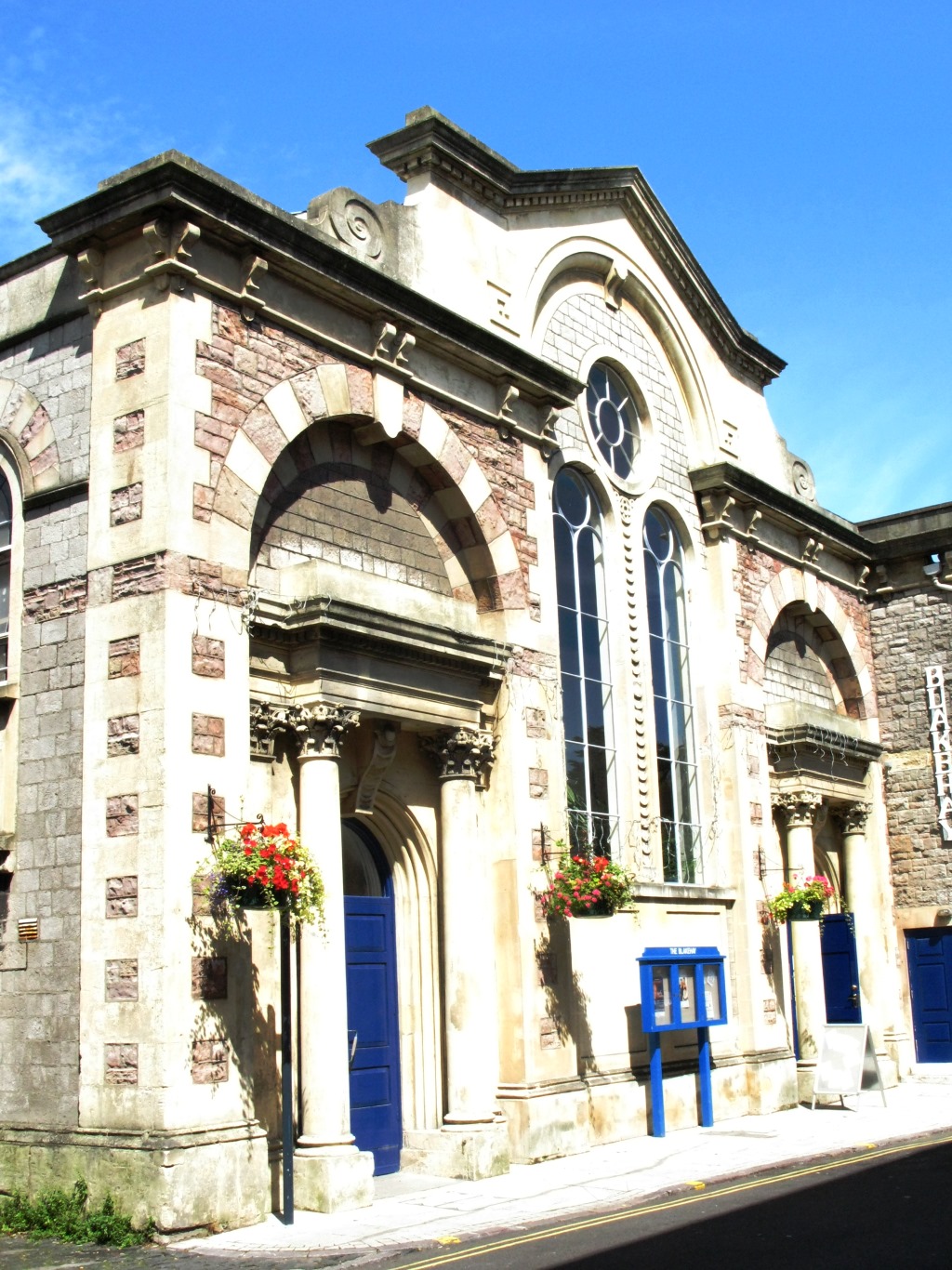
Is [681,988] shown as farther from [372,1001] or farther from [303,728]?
[303,728]

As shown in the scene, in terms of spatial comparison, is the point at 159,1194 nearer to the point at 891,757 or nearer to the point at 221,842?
the point at 221,842

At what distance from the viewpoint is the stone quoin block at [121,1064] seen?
10.5 m

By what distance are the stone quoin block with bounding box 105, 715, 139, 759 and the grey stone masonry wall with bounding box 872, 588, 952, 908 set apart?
15011 millimetres

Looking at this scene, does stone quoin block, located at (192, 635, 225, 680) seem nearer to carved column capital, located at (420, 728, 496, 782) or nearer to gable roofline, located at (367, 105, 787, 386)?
carved column capital, located at (420, 728, 496, 782)

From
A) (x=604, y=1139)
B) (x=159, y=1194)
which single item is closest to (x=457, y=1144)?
(x=604, y=1139)

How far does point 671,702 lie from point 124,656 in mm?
8836

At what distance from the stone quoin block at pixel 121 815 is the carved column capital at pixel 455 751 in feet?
12.0

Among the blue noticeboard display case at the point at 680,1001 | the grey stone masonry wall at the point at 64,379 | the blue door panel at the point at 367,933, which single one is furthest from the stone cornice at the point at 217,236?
the blue noticeboard display case at the point at 680,1001

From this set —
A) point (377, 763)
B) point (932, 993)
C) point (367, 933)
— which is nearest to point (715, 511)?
point (377, 763)

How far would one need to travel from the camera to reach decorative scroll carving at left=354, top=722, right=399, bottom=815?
13336mm

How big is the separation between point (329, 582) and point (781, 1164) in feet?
22.0

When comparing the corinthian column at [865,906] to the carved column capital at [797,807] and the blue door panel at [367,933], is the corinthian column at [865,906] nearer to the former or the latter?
the carved column capital at [797,807]

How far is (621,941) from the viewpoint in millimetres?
16062

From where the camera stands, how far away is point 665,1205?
1126 centimetres
